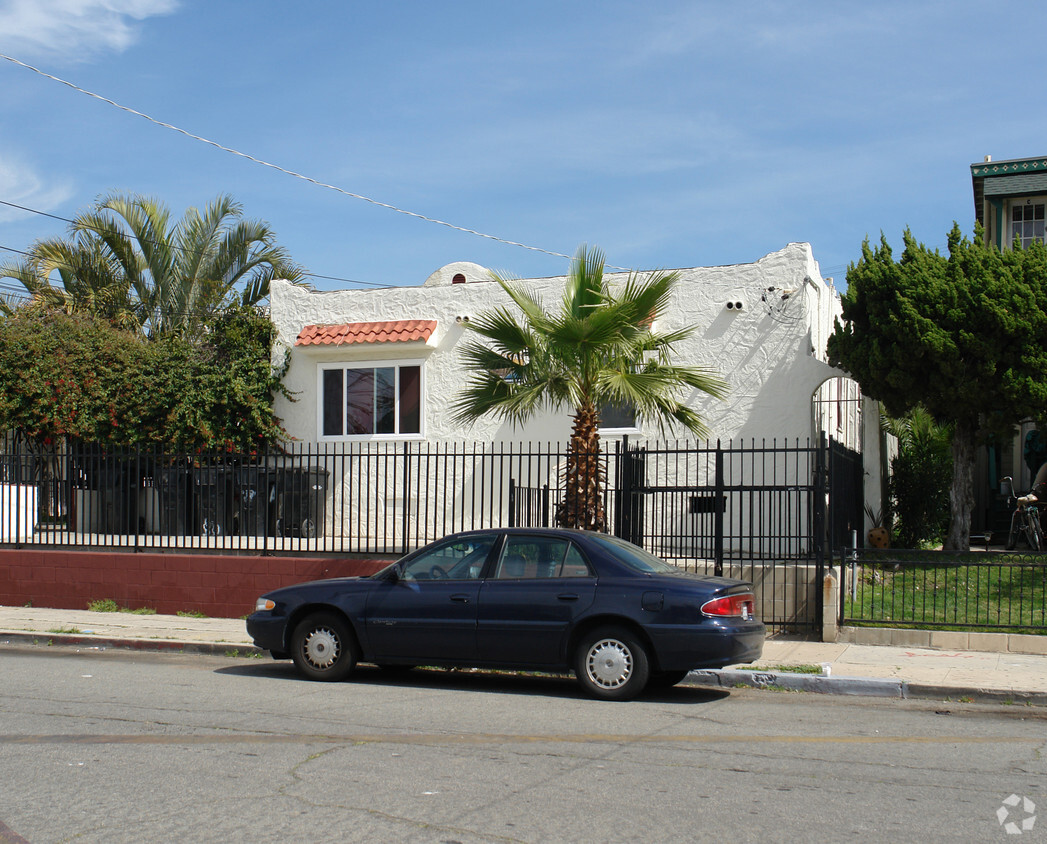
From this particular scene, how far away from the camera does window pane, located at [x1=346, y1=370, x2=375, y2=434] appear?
63.5 ft

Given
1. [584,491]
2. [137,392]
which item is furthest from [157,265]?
[584,491]

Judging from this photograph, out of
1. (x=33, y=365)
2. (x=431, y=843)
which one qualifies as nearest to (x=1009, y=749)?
(x=431, y=843)

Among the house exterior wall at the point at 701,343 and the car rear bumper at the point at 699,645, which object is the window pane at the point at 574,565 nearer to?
the car rear bumper at the point at 699,645

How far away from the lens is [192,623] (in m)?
13.5

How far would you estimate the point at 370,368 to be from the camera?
63.6 ft

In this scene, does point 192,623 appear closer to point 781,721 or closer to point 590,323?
point 590,323

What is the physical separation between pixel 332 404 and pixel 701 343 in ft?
22.8

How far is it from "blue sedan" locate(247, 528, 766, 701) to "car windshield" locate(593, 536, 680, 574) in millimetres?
19

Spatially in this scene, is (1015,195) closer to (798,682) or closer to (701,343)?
(701,343)

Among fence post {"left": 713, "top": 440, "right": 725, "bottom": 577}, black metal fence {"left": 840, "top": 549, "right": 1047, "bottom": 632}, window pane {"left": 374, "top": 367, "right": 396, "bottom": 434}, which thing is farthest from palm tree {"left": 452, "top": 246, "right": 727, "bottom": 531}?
window pane {"left": 374, "top": 367, "right": 396, "bottom": 434}

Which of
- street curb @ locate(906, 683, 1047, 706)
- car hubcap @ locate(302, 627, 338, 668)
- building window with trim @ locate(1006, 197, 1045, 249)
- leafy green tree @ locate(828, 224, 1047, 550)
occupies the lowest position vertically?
street curb @ locate(906, 683, 1047, 706)

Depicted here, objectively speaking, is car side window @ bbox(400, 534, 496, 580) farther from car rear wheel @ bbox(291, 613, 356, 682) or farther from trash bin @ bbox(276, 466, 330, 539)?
trash bin @ bbox(276, 466, 330, 539)

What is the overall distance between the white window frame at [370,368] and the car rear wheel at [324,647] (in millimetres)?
9429

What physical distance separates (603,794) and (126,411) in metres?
16.0
